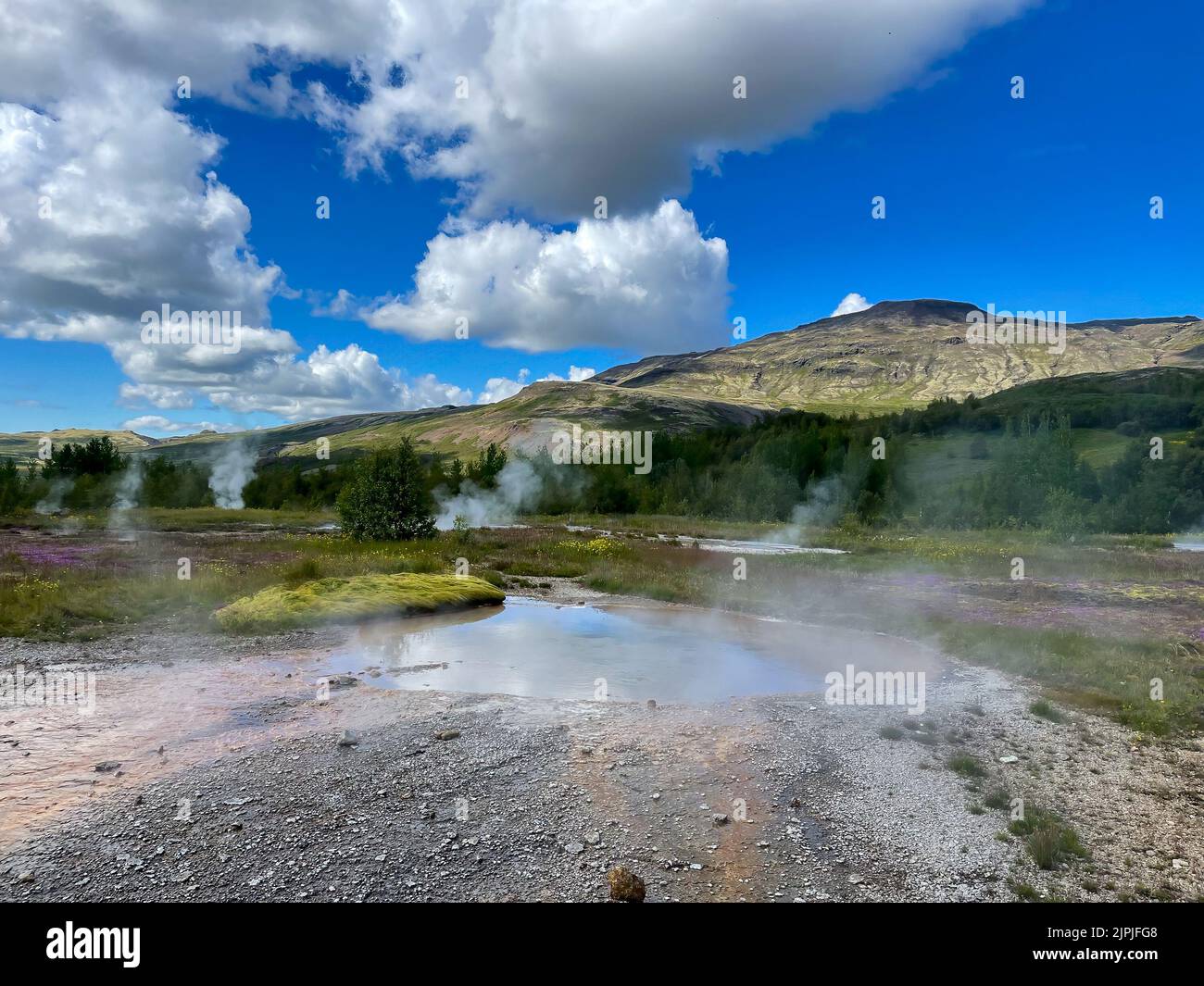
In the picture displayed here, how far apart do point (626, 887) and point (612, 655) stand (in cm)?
1244

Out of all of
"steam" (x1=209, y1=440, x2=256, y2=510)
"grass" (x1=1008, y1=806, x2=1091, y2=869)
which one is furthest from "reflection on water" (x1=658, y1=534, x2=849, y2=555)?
"steam" (x1=209, y1=440, x2=256, y2=510)

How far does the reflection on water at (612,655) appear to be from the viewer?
1617 cm

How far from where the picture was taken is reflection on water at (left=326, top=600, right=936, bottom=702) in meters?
16.2

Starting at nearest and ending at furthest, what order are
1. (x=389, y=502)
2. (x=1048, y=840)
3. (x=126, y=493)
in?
(x=1048, y=840), (x=389, y=502), (x=126, y=493)

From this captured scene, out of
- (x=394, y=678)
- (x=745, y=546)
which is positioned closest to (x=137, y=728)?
(x=394, y=678)

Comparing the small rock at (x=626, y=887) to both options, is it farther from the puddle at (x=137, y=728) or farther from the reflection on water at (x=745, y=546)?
the reflection on water at (x=745, y=546)

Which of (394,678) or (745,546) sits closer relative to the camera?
(394,678)

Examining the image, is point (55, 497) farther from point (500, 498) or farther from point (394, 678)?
point (394, 678)

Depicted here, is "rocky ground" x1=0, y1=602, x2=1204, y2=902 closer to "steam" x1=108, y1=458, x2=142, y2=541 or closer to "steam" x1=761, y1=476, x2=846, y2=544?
"steam" x1=761, y1=476, x2=846, y2=544

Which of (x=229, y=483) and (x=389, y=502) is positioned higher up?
(x=229, y=483)

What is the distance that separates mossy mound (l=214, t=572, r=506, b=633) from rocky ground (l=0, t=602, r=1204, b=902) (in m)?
8.96

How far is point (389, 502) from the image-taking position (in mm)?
48094
